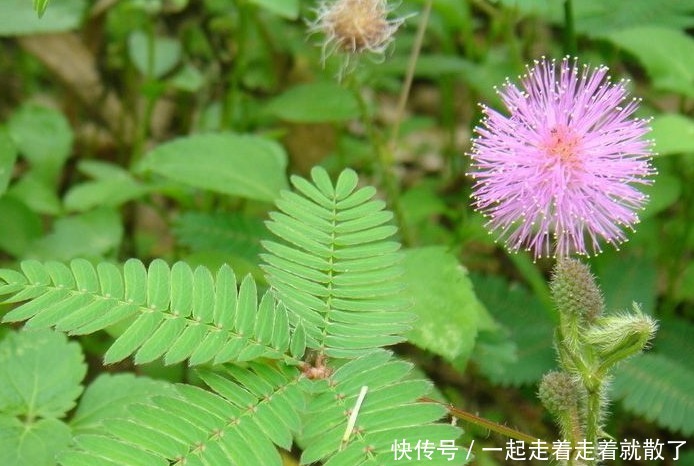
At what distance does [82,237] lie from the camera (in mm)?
2146

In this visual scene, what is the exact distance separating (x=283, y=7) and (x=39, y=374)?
982mm

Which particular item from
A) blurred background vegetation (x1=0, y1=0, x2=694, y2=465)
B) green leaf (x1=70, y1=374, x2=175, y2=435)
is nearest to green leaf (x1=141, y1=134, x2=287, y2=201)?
blurred background vegetation (x1=0, y1=0, x2=694, y2=465)

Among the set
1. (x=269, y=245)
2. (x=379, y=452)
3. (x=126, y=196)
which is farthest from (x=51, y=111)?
(x=379, y=452)

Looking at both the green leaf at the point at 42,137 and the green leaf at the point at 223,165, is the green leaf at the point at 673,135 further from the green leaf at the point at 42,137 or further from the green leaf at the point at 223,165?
the green leaf at the point at 42,137

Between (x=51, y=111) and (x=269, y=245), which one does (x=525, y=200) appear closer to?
(x=269, y=245)

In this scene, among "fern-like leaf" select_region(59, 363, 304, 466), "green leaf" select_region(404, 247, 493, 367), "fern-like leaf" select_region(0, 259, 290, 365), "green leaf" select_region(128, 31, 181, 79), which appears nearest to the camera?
"fern-like leaf" select_region(59, 363, 304, 466)

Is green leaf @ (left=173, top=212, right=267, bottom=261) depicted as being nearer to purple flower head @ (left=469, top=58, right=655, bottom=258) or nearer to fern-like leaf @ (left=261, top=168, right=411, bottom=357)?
fern-like leaf @ (left=261, top=168, right=411, bottom=357)

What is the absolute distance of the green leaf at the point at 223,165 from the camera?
202 centimetres

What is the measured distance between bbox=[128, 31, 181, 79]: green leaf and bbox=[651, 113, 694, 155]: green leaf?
4.65 ft

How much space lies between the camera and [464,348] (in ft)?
5.40

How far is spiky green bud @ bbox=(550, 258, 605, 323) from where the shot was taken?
1.35 meters

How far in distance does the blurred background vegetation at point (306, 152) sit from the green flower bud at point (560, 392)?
29cm

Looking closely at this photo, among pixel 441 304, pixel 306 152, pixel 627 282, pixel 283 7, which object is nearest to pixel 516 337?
pixel 627 282

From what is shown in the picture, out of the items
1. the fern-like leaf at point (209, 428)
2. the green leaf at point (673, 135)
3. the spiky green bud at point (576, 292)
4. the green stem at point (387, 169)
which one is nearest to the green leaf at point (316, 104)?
the green stem at point (387, 169)
